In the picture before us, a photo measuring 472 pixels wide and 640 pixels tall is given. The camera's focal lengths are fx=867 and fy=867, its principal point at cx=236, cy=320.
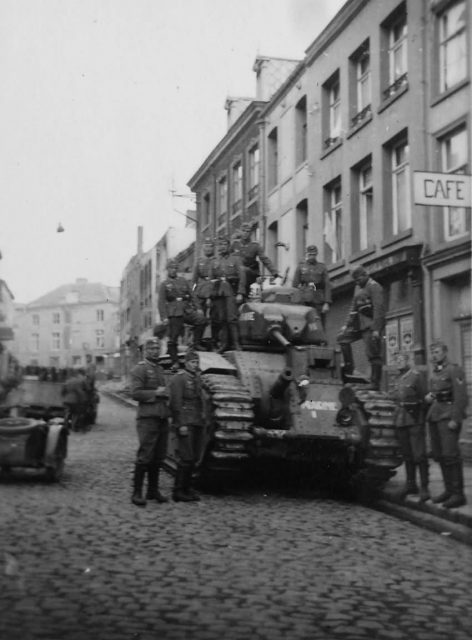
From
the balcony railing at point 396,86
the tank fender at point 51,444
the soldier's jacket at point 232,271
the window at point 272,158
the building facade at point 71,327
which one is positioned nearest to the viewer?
the tank fender at point 51,444

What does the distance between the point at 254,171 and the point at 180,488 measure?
20.5 m

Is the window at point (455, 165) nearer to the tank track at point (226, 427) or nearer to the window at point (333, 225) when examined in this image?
the window at point (333, 225)

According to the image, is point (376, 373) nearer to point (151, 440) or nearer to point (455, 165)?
point (151, 440)

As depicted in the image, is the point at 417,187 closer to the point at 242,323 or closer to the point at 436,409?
the point at 436,409

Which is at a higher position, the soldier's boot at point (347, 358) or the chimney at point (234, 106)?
the chimney at point (234, 106)

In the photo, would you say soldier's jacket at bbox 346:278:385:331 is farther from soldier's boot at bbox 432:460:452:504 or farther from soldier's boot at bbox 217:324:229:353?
soldier's boot at bbox 432:460:452:504

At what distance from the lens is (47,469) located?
1158cm

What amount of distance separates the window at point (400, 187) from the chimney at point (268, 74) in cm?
1111

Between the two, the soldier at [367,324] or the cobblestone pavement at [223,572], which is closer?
the cobblestone pavement at [223,572]

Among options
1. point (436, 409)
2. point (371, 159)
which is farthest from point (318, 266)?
point (371, 159)

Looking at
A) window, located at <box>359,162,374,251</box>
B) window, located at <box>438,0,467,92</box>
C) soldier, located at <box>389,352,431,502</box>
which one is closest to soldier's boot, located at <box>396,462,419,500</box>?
soldier, located at <box>389,352,431,502</box>

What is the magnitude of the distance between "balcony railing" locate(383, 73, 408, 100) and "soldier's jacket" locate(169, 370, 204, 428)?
10077mm

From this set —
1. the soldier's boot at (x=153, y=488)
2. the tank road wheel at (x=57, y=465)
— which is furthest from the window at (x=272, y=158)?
the soldier's boot at (x=153, y=488)

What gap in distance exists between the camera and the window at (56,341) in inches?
1875
